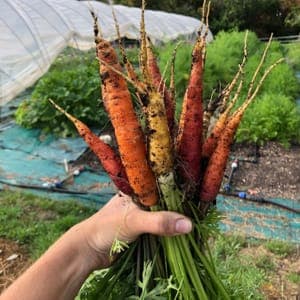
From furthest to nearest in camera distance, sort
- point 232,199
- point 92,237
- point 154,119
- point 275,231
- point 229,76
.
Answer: point 229,76 → point 232,199 → point 275,231 → point 92,237 → point 154,119

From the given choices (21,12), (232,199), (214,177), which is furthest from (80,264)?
(21,12)

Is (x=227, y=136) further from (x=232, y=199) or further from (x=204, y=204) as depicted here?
(x=232, y=199)

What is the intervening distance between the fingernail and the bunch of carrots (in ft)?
0.17

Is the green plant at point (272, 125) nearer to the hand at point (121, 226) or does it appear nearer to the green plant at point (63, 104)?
the green plant at point (63, 104)

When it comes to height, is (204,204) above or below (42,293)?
above

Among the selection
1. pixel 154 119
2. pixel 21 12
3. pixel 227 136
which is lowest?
pixel 21 12

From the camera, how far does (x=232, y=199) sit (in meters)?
4.25

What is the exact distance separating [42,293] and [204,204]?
1.73ft

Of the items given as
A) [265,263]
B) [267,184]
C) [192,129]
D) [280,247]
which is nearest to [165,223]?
[192,129]

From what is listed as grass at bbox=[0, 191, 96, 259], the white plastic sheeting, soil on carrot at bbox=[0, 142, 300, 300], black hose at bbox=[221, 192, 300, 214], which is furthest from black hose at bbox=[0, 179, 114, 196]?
black hose at bbox=[221, 192, 300, 214]

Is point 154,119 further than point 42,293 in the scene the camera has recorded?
No

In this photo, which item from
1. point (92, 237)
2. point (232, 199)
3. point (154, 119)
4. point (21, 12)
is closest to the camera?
point (154, 119)

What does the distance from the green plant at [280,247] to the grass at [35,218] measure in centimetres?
158

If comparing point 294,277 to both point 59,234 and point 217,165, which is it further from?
point 217,165
